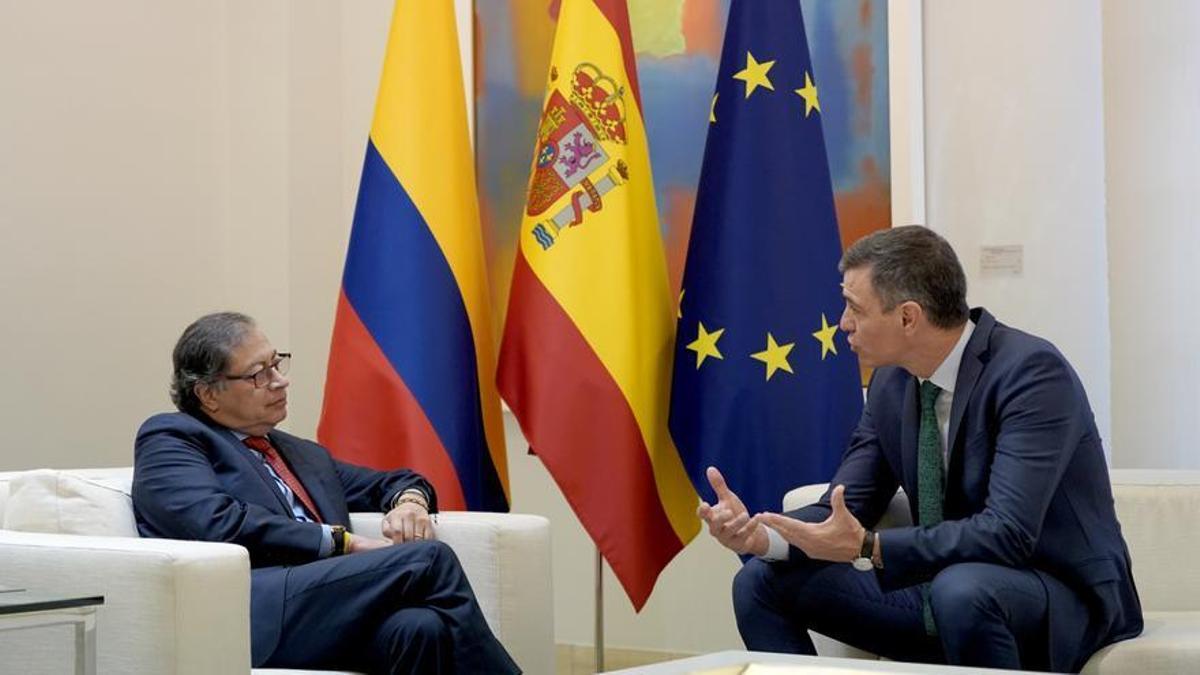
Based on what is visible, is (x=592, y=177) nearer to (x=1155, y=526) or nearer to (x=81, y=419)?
(x=1155, y=526)

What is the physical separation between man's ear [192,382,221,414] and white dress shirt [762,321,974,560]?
130 cm

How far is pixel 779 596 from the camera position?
3248 millimetres

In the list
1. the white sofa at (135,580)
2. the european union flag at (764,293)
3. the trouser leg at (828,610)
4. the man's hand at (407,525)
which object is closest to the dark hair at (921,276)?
the trouser leg at (828,610)

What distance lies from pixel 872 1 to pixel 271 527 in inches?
106

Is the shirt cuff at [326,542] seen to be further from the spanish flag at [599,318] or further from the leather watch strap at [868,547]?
the leather watch strap at [868,547]

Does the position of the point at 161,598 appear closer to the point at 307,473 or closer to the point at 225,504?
the point at 225,504

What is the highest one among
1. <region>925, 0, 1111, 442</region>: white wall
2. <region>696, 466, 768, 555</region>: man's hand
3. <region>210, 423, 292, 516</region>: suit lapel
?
<region>925, 0, 1111, 442</region>: white wall

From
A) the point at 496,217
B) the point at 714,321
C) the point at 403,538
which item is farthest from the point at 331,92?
the point at 403,538

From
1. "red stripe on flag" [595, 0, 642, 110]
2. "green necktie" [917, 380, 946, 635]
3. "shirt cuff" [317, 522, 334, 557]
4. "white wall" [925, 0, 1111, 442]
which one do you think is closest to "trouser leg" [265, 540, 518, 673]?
"shirt cuff" [317, 522, 334, 557]

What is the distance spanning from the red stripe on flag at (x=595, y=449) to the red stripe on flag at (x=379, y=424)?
26 cm

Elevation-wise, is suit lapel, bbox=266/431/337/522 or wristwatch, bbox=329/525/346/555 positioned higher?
suit lapel, bbox=266/431/337/522

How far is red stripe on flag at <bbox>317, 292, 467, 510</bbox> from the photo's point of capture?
4164 millimetres

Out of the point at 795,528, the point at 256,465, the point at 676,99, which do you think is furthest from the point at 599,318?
the point at 676,99

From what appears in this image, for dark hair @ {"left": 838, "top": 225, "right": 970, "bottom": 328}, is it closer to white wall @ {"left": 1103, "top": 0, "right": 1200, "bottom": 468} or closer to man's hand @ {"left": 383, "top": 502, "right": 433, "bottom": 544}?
man's hand @ {"left": 383, "top": 502, "right": 433, "bottom": 544}
